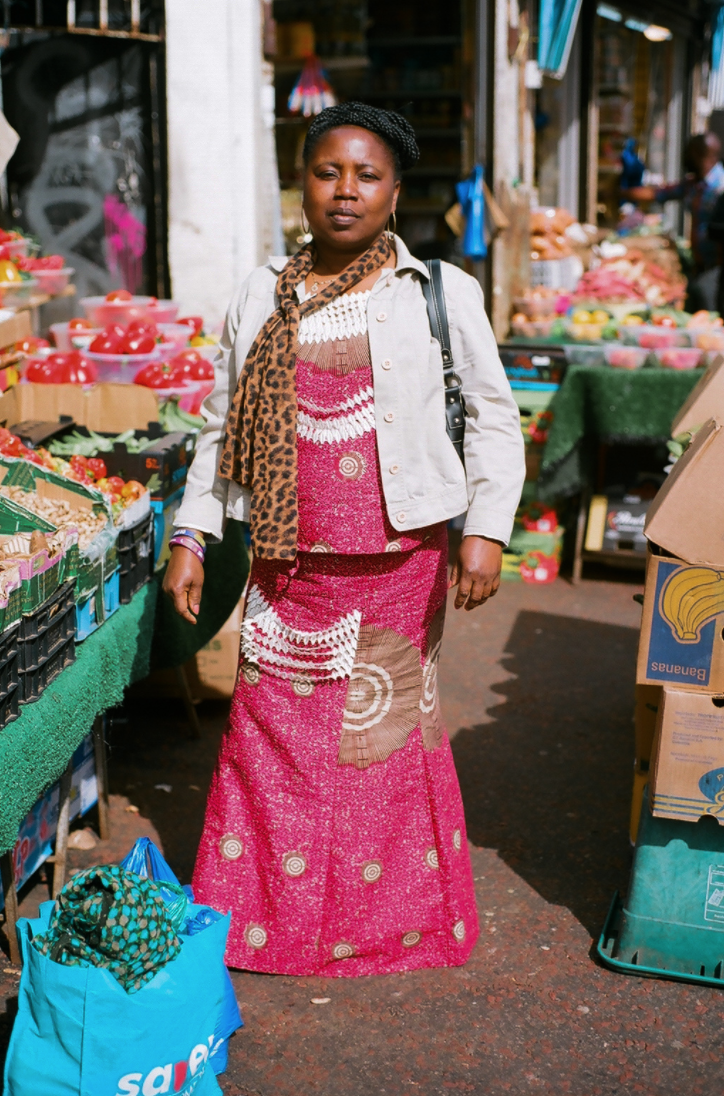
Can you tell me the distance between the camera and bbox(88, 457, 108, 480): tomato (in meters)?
4.02

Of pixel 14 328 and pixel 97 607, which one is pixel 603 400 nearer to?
pixel 14 328

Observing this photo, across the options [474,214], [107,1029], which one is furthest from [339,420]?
[474,214]

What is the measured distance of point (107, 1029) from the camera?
7.88 ft

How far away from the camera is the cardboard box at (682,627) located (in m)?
2.95

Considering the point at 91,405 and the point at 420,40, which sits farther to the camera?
the point at 420,40

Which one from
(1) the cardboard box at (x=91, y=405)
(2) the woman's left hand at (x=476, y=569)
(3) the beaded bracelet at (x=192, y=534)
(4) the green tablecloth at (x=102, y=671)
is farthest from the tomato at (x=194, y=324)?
(2) the woman's left hand at (x=476, y=569)

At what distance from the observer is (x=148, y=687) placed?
15.7 ft

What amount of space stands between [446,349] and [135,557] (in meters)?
1.37

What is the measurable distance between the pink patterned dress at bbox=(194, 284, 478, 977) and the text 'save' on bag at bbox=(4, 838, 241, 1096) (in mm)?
560

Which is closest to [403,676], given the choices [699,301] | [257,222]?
[257,222]

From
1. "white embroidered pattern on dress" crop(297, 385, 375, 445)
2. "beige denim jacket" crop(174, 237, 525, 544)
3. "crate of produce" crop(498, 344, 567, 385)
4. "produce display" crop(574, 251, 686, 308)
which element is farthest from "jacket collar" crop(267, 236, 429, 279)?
"produce display" crop(574, 251, 686, 308)

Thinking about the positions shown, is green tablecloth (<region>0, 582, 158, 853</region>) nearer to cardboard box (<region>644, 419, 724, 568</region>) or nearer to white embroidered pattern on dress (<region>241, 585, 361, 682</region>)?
white embroidered pattern on dress (<region>241, 585, 361, 682</region>)

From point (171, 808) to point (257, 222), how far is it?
4.05 metres

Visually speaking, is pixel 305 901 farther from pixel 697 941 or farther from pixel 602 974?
pixel 697 941
